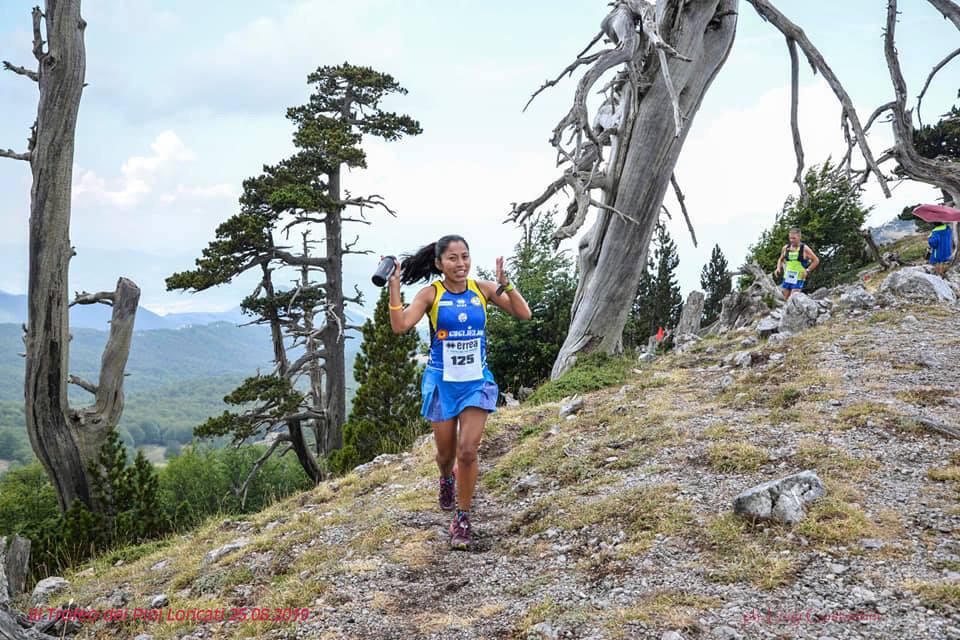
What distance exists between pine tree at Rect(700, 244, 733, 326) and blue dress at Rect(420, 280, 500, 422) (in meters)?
29.1

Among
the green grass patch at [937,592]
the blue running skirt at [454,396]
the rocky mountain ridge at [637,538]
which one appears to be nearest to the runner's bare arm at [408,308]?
the blue running skirt at [454,396]

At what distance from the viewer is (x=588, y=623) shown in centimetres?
310

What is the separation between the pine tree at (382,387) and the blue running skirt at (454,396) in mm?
9003

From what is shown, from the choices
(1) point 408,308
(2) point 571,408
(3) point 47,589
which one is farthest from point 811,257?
(3) point 47,589

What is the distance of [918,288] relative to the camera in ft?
31.7

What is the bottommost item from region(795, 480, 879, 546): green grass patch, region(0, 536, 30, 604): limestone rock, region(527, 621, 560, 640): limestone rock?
region(0, 536, 30, 604): limestone rock

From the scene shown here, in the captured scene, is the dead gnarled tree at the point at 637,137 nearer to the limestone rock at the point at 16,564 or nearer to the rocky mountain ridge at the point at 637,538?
the rocky mountain ridge at the point at 637,538

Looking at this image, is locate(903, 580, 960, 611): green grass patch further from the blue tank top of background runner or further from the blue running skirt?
the blue tank top of background runner

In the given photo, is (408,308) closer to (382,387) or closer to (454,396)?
(454,396)

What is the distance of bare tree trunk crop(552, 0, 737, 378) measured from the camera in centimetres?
1000

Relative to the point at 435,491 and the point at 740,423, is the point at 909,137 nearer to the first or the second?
the point at 740,423

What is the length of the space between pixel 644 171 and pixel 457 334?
692cm

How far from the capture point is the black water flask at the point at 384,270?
4184mm

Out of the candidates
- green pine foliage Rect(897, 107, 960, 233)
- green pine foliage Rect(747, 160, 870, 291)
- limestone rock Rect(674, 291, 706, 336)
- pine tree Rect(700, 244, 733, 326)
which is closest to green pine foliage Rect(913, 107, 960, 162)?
green pine foliage Rect(897, 107, 960, 233)
